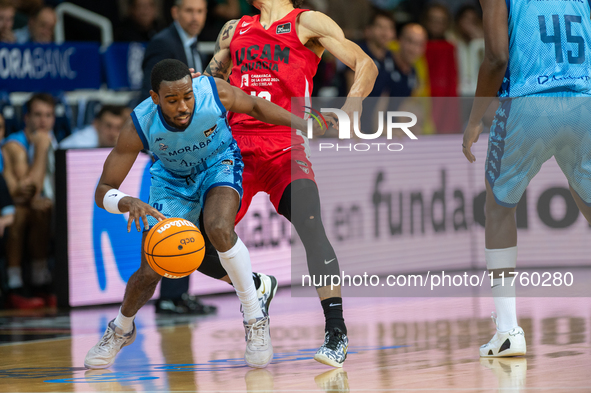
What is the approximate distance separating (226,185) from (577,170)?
1994 millimetres

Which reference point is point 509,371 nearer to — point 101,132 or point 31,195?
point 31,195

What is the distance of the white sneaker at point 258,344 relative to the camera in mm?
4758

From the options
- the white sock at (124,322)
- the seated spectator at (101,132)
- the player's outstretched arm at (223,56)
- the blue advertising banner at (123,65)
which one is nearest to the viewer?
the white sock at (124,322)

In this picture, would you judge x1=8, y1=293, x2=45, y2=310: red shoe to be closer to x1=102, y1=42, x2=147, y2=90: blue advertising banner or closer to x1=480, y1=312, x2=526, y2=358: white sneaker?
x1=102, y1=42, x2=147, y2=90: blue advertising banner

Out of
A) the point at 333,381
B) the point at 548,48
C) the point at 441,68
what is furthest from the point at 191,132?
the point at 441,68

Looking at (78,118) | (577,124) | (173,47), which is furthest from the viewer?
(78,118)

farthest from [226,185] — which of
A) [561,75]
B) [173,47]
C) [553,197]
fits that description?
[553,197]

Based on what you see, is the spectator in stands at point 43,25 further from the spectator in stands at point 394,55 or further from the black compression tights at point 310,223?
the black compression tights at point 310,223

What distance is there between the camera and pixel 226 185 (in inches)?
190

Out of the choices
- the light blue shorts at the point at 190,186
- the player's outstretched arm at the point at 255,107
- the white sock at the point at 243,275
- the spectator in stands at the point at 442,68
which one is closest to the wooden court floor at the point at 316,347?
the white sock at the point at 243,275

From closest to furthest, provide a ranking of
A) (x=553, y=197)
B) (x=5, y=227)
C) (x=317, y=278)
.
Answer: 1. (x=317, y=278)
2. (x=5, y=227)
3. (x=553, y=197)

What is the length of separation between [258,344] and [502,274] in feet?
4.87

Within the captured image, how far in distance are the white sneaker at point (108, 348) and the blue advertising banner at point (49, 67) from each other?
4550 millimetres

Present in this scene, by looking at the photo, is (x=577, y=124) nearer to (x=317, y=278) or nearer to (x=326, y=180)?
(x=317, y=278)
